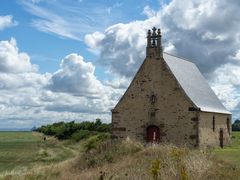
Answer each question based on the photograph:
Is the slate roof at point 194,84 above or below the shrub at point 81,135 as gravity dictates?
above

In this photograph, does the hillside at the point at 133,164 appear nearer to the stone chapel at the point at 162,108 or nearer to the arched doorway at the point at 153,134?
the arched doorway at the point at 153,134

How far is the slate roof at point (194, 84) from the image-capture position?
119ft

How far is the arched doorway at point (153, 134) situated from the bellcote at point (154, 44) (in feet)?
17.4

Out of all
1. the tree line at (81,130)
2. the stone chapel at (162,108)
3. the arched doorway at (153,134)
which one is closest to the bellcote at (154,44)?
the stone chapel at (162,108)

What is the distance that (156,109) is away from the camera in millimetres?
35750

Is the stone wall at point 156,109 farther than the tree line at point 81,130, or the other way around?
the tree line at point 81,130

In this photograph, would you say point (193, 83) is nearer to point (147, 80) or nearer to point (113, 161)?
point (147, 80)

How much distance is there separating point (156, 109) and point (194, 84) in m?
5.61

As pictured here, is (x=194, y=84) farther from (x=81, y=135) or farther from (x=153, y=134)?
(x=81, y=135)

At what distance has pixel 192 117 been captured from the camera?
3453 centimetres

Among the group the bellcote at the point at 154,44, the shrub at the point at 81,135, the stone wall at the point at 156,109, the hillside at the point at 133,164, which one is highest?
the bellcote at the point at 154,44

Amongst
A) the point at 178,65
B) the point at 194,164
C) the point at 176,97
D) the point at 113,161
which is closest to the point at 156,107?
the point at 176,97

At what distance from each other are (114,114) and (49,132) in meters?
53.7

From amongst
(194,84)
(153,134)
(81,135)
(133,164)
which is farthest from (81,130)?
(133,164)
